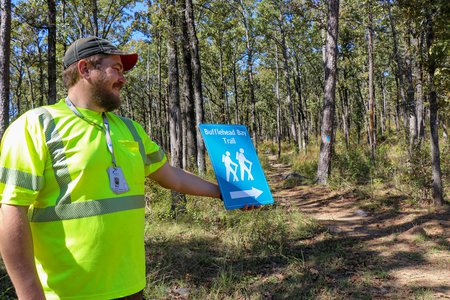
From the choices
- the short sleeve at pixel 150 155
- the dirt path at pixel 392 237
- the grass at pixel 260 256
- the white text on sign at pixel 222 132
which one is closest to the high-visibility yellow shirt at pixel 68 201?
the short sleeve at pixel 150 155

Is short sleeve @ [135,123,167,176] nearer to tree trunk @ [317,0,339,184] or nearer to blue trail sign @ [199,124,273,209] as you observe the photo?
blue trail sign @ [199,124,273,209]

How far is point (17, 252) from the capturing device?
4.46 feet

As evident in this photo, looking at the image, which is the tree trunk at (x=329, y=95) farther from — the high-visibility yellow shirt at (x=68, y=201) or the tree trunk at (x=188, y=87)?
the high-visibility yellow shirt at (x=68, y=201)

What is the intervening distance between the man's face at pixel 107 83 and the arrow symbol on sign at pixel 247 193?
104 centimetres

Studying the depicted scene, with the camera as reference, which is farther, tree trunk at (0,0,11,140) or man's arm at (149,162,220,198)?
tree trunk at (0,0,11,140)

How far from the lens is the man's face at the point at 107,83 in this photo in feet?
5.62

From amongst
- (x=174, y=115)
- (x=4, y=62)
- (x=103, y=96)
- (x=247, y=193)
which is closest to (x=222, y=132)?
(x=247, y=193)

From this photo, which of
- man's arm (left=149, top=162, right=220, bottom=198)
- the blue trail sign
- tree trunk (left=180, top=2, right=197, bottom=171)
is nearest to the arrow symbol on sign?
the blue trail sign

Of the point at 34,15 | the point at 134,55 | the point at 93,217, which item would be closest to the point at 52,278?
the point at 93,217

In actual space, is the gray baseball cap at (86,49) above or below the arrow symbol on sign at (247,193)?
above

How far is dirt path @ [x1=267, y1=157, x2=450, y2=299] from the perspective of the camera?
418 centimetres

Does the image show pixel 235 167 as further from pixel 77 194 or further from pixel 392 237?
pixel 392 237

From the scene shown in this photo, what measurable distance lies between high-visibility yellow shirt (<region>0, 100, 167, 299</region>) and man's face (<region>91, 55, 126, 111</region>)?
16cm

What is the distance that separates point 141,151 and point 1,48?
667 centimetres
